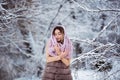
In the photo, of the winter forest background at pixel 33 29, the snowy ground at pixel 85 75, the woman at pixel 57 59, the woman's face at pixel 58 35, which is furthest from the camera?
the winter forest background at pixel 33 29

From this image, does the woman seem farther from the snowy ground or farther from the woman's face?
the snowy ground

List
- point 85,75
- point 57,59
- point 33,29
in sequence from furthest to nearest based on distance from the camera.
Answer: point 33,29, point 85,75, point 57,59

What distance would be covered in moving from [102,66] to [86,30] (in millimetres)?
4707

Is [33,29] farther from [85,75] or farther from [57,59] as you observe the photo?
[57,59]

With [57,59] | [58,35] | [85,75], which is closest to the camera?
[57,59]

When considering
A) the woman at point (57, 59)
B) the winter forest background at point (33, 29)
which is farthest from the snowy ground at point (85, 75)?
the woman at point (57, 59)

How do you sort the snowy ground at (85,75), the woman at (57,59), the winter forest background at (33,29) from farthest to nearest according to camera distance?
the winter forest background at (33,29)
the snowy ground at (85,75)
the woman at (57,59)

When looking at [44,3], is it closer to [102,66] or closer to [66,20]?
[66,20]

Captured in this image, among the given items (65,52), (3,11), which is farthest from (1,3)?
(65,52)

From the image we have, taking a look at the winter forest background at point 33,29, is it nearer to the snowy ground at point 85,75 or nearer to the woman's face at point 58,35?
the snowy ground at point 85,75

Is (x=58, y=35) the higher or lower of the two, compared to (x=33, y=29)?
higher

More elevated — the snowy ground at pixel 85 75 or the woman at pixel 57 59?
the woman at pixel 57 59

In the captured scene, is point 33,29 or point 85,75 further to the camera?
point 33,29

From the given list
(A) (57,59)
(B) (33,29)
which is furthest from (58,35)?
(B) (33,29)
